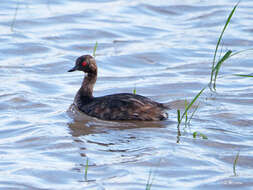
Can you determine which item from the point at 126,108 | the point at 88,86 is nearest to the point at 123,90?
the point at 88,86

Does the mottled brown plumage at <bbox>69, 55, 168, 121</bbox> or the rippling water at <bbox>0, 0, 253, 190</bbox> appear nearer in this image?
the rippling water at <bbox>0, 0, 253, 190</bbox>

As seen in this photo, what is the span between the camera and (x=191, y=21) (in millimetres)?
16812

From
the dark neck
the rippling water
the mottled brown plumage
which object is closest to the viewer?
the rippling water

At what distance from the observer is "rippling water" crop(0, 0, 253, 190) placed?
794 cm

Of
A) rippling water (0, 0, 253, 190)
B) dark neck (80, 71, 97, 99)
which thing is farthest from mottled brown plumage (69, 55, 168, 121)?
dark neck (80, 71, 97, 99)

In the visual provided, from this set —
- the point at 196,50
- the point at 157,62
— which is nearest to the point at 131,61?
the point at 157,62

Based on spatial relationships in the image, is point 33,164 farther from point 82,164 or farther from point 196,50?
point 196,50

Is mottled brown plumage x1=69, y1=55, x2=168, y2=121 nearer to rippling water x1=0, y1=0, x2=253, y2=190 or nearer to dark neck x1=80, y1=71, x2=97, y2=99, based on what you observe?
rippling water x1=0, y1=0, x2=253, y2=190

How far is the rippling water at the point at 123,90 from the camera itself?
7941 millimetres

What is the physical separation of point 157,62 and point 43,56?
2236 millimetres

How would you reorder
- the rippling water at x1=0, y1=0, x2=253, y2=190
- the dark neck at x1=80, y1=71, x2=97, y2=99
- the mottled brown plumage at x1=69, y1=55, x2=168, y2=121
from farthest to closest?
1. the dark neck at x1=80, y1=71, x2=97, y2=99
2. the mottled brown plumage at x1=69, y1=55, x2=168, y2=121
3. the rippling water at x1=0, y1=0, x2=253, y2=190

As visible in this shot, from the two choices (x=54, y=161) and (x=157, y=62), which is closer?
(x=54, y=161)

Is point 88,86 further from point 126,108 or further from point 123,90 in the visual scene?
point 126,108

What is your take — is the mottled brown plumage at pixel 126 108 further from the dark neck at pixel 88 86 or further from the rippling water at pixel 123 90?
the dark neck at pixel 88 86
